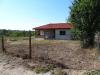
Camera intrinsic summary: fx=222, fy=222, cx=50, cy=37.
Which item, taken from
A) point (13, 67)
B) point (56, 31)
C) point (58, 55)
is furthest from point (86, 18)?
point (56, 31)

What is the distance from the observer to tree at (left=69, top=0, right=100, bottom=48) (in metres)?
21.8

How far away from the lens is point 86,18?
22.2 metres

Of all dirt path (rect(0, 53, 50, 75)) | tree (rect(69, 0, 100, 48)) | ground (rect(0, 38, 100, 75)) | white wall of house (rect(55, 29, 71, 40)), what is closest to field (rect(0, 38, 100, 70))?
ground (rect(0, 38, 100, 75))

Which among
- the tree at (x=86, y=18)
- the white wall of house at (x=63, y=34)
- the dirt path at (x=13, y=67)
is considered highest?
the tree at (x=86, y=18)

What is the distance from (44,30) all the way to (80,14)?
869 inches

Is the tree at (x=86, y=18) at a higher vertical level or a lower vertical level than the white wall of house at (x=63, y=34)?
higher

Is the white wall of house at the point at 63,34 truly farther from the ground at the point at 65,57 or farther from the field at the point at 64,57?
the ground at the point at 65,57

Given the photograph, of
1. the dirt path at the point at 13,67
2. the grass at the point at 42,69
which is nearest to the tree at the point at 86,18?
the dirt path at the point at 13,67

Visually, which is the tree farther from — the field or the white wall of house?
the white wall of house

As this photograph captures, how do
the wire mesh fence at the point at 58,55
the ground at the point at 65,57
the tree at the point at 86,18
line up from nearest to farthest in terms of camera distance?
1. the ground at the point at 65,57
2. the wire mesh fence at the point at 58,55
3. the tree at the point at 86,18

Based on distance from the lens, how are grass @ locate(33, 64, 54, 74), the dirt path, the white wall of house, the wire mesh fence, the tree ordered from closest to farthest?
grass @ locate(33, 64, 54, 74) < the dirt path < the wire mesh fence < the tree < the white wall of house

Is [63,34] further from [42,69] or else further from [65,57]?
[42,69]

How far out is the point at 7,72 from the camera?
10109 millimetres

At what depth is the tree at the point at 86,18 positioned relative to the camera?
21.8m
